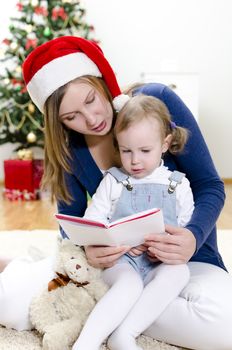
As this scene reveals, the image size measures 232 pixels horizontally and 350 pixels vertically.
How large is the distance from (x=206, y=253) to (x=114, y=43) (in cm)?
327

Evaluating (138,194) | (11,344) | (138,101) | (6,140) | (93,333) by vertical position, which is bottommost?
(6,140)

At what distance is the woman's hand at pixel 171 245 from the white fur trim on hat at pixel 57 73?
513 mm

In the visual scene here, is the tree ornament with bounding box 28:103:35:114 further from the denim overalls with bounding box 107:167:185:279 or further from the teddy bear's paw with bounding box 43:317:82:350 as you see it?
the teddy bear's paw with bounding box 43:317:82:350

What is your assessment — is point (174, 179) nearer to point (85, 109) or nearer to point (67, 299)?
point (85, 109)

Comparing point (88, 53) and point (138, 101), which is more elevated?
point (88, 53)

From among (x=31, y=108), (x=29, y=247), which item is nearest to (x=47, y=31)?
(x=31, y=108)

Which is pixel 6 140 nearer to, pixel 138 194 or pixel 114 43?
pixel 114 43

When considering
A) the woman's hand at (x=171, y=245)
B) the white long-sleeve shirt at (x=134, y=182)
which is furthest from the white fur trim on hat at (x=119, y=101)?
the woman's hand at (x=171, y=245)

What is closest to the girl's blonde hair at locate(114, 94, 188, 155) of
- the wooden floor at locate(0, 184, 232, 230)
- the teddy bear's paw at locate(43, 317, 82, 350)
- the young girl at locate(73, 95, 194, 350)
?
the young girl at locate(73, 95, 194, 350)

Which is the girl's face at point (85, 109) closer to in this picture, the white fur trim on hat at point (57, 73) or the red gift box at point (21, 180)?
the white fur trim on hat at point (57, 73)

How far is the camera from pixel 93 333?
3.92ft

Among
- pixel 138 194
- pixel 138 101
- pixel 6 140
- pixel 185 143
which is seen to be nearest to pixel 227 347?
pixel 138 194

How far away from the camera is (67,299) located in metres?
1.36

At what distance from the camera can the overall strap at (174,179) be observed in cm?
140
